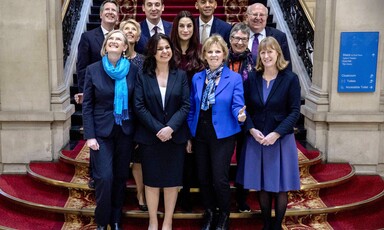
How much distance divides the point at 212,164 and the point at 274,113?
0.68m

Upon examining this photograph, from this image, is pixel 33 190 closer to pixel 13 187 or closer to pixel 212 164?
pixel 13 187

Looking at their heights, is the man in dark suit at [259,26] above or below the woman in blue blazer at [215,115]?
above

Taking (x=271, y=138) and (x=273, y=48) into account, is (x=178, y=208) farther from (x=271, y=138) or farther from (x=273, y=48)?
(x=273, y=48)

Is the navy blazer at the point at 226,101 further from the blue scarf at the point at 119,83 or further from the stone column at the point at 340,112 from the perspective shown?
the stone column at the point at 340,112

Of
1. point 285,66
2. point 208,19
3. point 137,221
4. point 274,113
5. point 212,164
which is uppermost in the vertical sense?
point 208,19

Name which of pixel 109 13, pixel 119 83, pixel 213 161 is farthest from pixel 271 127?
pixel 109 13

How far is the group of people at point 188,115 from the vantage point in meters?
4.48

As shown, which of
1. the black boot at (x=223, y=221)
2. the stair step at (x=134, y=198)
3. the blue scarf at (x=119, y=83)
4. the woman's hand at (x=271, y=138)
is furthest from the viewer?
the stair step at (x=134, y=198)

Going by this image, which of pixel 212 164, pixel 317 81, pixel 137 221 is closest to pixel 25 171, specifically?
pixel 137 221

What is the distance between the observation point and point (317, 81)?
6.55 meters

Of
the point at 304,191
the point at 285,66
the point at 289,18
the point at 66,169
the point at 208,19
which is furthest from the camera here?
the point at 289,18

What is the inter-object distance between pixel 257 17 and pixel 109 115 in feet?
5.49

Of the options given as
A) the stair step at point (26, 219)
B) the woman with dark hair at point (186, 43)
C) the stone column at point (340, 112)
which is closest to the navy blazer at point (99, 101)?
the woman with dark hair at point (186, 43)

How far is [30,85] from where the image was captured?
618 cm
